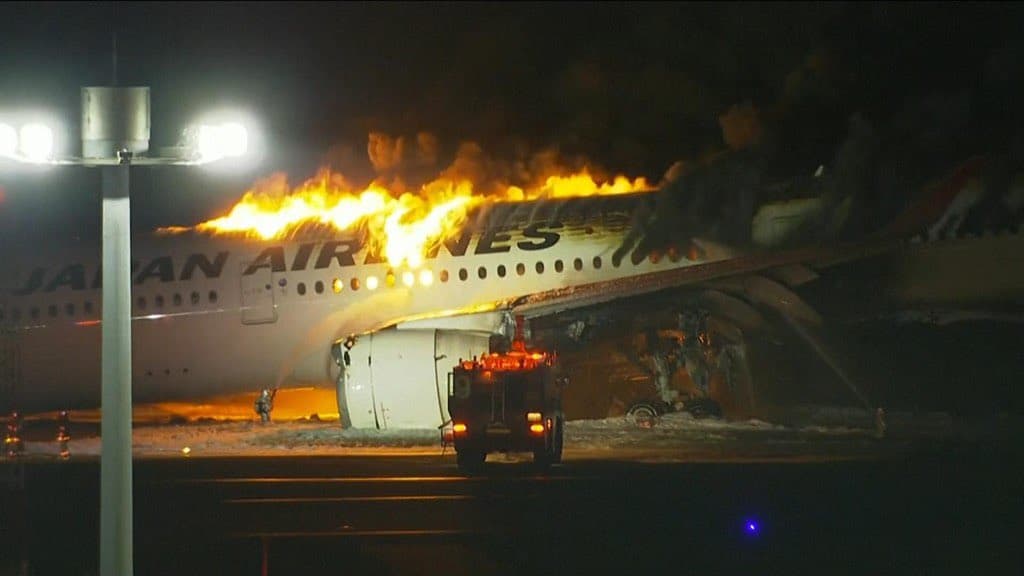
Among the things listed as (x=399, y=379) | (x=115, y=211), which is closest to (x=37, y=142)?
(x=115, y=211)

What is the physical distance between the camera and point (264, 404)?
21000 mm

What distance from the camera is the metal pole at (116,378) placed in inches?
313

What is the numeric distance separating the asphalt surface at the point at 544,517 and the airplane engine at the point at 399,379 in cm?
167

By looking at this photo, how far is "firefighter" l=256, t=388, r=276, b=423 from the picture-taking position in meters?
20.8

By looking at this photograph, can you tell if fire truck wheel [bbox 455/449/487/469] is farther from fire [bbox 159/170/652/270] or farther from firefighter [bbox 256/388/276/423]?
firefighter [bbox 256/388/276/423]

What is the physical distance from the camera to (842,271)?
20.6 metres

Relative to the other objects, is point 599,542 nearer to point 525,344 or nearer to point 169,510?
point 169,510

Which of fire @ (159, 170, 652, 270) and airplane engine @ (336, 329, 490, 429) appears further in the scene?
fire @ (159, 170, 652, 270)

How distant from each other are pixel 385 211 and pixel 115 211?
1302 cm

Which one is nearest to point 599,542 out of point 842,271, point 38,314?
point 842,271

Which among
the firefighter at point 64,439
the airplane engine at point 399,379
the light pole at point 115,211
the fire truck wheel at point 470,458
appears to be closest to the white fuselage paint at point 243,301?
the firefighter at point 64,439

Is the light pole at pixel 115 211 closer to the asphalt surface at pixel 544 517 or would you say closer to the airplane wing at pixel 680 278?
the asphalt surface at pixel 544 517

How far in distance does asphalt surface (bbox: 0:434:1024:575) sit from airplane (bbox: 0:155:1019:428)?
4280mm

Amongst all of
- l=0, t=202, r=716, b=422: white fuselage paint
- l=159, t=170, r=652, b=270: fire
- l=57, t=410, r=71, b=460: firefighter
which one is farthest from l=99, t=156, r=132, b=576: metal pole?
l=159, t=170, r=652, b=270: fire
